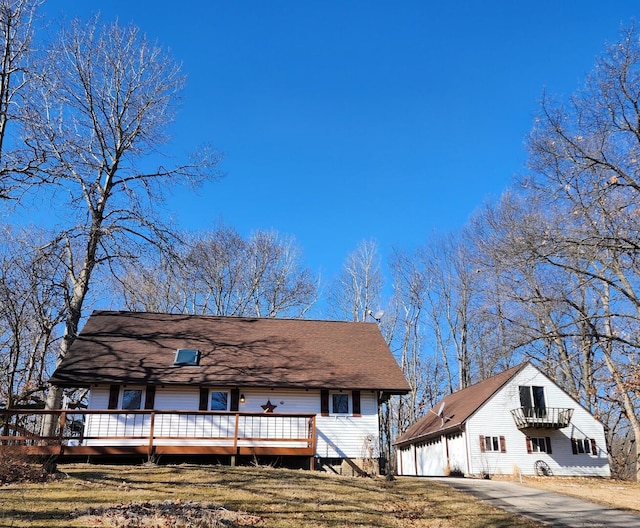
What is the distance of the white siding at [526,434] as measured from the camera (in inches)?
968

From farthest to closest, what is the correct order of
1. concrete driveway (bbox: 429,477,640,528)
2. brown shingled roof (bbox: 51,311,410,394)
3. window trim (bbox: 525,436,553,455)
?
window trim (bbox: 525,436,553,455), brown shingled roof (bbox: 51,311,410,394), concrete driveway (bbox: 429,477,640,528)

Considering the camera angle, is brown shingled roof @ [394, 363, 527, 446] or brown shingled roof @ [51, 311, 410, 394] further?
brown shingled roof @ [394, 363, 527, 446]

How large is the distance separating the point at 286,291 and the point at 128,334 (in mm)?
15938

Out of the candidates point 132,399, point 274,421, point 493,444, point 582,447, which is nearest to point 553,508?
point 274,421

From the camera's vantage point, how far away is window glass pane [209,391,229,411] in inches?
757

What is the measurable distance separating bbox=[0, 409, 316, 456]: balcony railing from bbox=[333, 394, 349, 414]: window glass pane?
139cm

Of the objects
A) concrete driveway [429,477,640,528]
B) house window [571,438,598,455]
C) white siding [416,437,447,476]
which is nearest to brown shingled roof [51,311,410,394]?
concrete driveway [429,477,640,528]

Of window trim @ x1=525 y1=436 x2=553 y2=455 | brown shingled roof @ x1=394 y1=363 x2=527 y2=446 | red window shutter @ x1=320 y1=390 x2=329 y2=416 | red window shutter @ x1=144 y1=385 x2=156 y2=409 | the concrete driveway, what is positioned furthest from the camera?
brown shingled roof @ x1=394 y1=363 x2=527 y2=446

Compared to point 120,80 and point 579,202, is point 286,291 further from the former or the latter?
point 579,202

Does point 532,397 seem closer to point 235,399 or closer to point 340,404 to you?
point 340,404

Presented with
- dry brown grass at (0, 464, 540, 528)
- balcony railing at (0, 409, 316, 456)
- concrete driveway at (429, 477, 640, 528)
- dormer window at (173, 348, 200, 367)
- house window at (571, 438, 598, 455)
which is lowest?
concrete driveway at (429, 477, 640, 528)

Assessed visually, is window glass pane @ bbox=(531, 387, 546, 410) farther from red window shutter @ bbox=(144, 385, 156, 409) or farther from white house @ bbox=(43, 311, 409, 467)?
red window shutter @ bbox=(144, 385, 156, 409)

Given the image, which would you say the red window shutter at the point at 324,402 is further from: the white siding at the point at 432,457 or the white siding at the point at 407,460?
the white siding at the point at 407,460

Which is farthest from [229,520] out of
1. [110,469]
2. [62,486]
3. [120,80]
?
[120,80]
